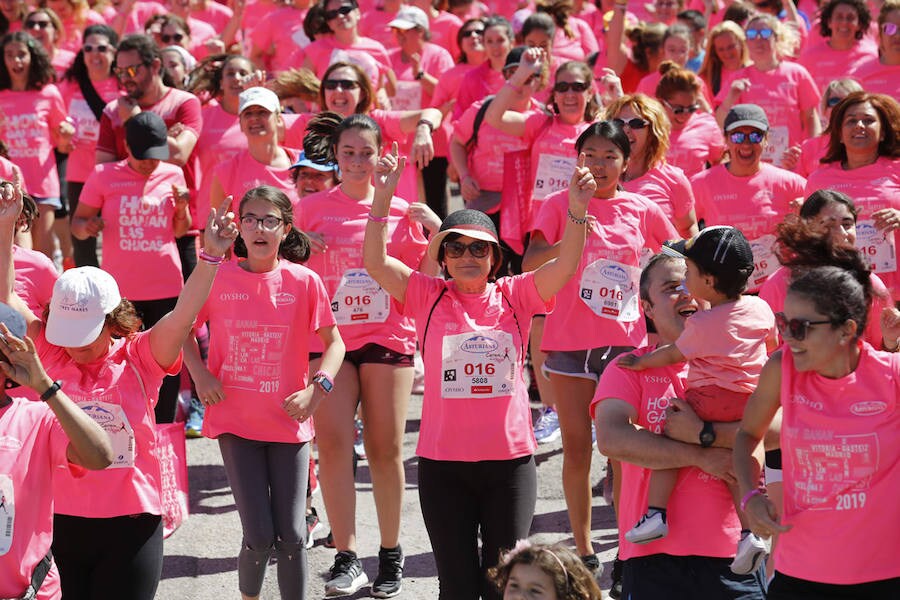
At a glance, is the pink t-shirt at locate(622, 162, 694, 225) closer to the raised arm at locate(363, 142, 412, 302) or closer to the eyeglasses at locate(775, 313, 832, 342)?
the raised arm at locate(363, 142, 412, 302)

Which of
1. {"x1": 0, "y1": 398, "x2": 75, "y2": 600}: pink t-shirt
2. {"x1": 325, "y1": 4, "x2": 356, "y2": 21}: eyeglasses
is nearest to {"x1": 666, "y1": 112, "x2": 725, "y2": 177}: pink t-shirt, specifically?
{"x1": 325, "y1": 4, "x2": 356, "y2": 21}: eyeglasses

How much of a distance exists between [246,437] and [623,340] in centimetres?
192

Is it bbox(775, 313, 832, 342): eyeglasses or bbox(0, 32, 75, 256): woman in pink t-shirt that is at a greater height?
bbox(0, 32, 75, 256): woman in pink t-shirt

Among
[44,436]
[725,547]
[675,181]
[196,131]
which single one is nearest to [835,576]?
[725,547]

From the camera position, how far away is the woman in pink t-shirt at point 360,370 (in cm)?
637

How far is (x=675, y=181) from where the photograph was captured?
7078mm

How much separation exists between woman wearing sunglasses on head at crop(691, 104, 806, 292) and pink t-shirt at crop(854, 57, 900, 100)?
6.85 feet

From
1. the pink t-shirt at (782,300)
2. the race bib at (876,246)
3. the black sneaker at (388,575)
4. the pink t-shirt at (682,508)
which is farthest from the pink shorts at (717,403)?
the race bib at (876,246)

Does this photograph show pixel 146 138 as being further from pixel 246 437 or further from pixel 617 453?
pixel 617 453

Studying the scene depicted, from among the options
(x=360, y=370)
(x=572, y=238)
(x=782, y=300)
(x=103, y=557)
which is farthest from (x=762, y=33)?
(x=103, y=557)

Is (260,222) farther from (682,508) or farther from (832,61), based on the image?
(832,61)

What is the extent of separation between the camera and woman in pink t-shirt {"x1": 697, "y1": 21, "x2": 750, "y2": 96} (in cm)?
996

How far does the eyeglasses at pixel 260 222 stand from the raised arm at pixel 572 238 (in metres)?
1.23

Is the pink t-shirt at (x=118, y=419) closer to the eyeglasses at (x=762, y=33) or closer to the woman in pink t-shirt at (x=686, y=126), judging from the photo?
the woman in pink t-shirt at (x=686, y=126)
